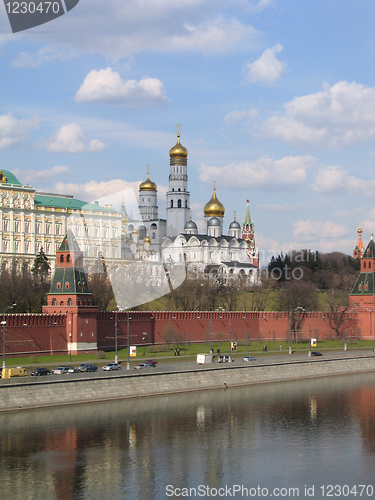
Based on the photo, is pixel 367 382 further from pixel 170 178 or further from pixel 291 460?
pixel 170 178

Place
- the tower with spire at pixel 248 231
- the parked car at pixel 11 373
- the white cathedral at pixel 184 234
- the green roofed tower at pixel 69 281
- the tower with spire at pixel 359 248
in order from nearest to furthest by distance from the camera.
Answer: the parked car at pixel 11 373, the green roofed tower at pixel 69 281, the white cathedral at pixel 184 234, the tower with spire at pixel 248 231, the tower with spire at pixel 359 248

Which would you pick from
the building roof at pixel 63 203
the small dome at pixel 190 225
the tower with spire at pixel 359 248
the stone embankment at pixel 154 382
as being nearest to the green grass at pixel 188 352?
the stone embankment at pixel 154 382

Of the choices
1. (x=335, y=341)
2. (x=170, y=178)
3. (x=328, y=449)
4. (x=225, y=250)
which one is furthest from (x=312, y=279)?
(x=328, y=449)

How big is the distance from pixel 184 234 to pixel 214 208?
8.56m

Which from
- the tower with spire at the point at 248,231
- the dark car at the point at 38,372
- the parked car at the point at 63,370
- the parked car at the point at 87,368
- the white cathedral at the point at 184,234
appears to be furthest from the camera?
the tower with spire at the point at 248,231

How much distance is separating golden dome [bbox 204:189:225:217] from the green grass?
2142 inches

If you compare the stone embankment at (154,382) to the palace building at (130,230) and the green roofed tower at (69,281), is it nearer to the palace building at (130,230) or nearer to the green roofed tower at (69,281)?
the green roofed tower at (69,281)

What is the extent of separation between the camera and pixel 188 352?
60562 mm

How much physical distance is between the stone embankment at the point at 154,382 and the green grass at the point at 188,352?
20.0 feet

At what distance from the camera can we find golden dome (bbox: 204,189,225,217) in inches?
5005

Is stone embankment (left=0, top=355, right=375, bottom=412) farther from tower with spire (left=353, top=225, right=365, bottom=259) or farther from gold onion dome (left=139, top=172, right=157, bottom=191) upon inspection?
tower with spire (left=353, top=225, right=365, bottom=259)

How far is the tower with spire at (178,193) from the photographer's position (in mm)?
123875

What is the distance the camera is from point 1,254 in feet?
Answer: 310

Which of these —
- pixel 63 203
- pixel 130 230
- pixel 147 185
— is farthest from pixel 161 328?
pixel 147 185
